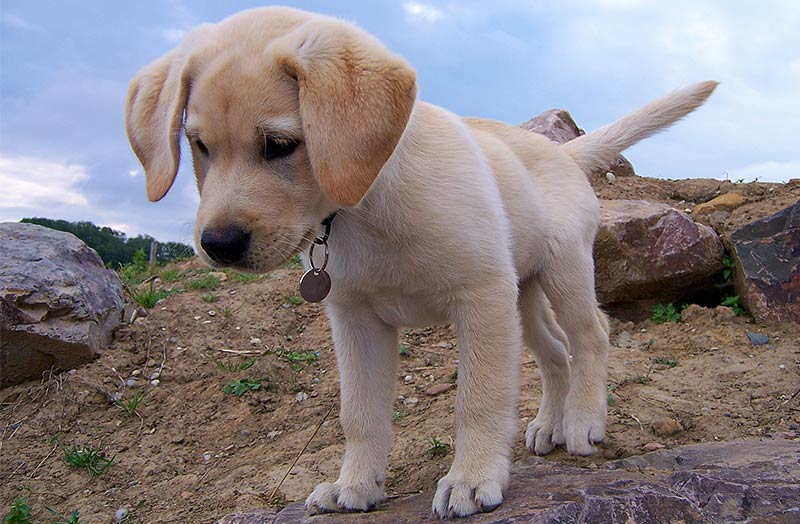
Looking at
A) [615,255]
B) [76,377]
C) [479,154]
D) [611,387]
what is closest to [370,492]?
[479,154]

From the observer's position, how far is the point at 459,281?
2727mm

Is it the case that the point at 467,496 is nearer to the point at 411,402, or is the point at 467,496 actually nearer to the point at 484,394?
the point at 484,394

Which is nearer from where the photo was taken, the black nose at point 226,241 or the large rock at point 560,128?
the black nose at point 226,241

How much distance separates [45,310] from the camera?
500cm

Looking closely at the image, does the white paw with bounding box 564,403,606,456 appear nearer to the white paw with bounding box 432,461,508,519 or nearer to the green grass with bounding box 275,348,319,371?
the white paw with bounding box 432,461,508,519

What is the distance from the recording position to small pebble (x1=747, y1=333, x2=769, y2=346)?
493cm

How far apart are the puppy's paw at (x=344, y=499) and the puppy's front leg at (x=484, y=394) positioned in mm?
391

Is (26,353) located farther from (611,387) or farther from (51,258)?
(611,387)

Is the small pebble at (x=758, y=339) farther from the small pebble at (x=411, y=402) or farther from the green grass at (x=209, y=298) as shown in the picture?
the green grass at (x=209, y=298)

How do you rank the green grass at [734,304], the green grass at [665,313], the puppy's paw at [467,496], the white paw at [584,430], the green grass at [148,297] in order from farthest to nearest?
the green grass at [148,297] → the green grass at [665,313] → the green grass at [734,304] → the white paw at [584,430] → the puppy's paw at [467,496]

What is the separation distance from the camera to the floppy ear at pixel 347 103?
2.21 meters

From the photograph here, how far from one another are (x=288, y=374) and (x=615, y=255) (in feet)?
8.61

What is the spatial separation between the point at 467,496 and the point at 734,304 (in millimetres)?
3711

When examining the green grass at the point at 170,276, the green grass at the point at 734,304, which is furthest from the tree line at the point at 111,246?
the green grass at the point at 734,304
